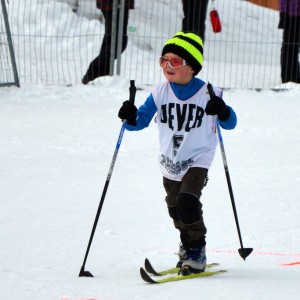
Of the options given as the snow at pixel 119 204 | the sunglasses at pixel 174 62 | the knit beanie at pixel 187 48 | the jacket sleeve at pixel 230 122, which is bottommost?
the snow at pixel 119 204

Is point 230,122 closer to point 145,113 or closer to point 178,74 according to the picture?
point 178,74

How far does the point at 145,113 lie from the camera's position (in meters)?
5.70

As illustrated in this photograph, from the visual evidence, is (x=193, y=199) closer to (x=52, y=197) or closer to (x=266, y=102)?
(x=52, y=197)

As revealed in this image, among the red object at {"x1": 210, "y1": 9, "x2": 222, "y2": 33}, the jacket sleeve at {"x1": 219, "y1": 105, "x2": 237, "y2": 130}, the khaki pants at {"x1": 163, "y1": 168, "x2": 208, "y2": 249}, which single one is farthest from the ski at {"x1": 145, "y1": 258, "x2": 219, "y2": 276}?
the red object at {"x1": 210, "y1": 9, "x2": 222, "y2": 33}

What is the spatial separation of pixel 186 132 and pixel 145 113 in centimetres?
32

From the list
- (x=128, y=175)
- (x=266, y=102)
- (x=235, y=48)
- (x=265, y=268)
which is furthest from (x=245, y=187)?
(x=235, y=48)

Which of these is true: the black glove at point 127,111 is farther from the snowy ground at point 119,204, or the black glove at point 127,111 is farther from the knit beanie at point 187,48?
the snowy ground at point 119,204

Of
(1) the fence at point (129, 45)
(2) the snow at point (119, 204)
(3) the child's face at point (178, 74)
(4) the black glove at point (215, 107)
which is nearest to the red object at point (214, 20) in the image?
(1) the fence at point (129, 45)

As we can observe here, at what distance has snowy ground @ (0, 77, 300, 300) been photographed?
5250 millimetres

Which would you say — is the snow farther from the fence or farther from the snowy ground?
the fence

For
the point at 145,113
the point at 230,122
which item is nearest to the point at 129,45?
the point at 145,113

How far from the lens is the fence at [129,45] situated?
13.6 metres

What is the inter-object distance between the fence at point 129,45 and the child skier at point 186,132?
7119 mm

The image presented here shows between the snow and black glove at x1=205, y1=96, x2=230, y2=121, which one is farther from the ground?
black glove at x1=205, y1=96, x2=230, y2=121
